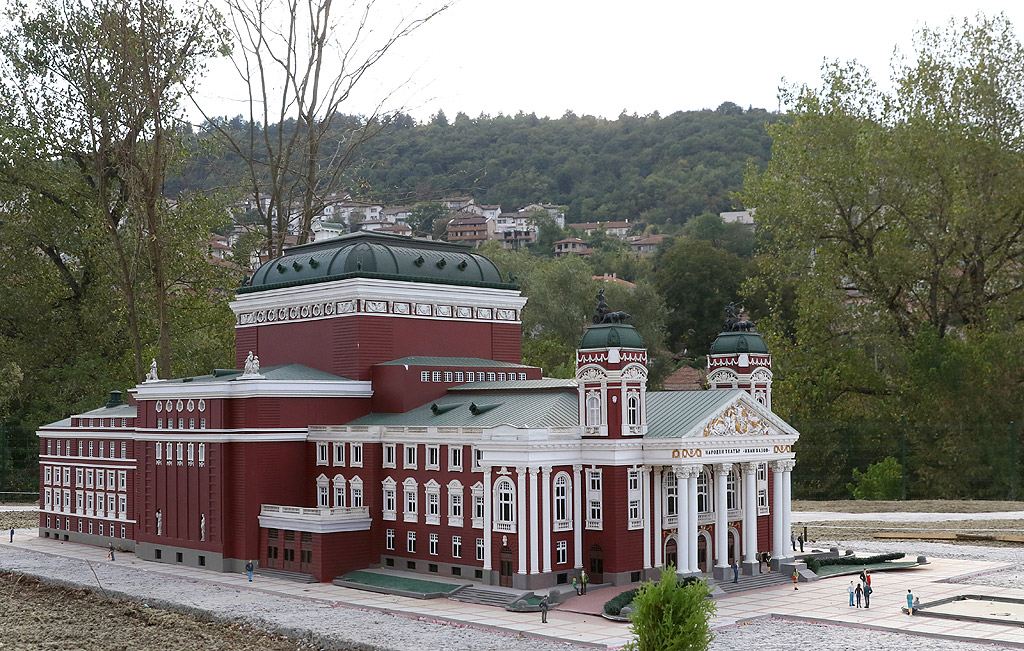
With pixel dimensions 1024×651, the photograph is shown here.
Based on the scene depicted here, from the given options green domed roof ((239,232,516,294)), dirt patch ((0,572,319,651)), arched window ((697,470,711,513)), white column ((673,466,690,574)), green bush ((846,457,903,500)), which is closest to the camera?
dirt patch ((0,572,319,651))

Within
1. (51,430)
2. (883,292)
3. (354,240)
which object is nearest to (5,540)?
(51,430)

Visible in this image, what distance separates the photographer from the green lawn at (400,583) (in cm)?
4075

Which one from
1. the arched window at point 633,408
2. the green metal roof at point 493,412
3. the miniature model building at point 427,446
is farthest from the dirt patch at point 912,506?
the arched window at point 633,408

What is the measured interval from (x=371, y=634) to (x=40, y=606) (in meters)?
14.3

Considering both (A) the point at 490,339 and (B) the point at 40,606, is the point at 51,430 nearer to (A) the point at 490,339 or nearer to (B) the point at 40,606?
(B) the point at 40,606

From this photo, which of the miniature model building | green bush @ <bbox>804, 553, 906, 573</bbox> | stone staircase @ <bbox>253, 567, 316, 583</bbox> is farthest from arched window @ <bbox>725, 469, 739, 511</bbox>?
stone staircase @ <bbox>253, 567, 316, 583</bbox>

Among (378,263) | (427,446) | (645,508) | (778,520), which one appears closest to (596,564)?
(645,508)

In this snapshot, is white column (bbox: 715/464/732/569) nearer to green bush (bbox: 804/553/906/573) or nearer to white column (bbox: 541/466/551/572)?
green bush (bbox: 804/553/906/573)

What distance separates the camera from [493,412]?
1734 inches

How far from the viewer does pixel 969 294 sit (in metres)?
71.6

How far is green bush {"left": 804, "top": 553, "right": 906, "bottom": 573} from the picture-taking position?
4488 cm

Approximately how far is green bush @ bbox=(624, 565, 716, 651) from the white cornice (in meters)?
25.2

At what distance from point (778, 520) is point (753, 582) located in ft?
11.2

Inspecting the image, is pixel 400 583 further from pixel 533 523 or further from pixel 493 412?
pixel 493 412
